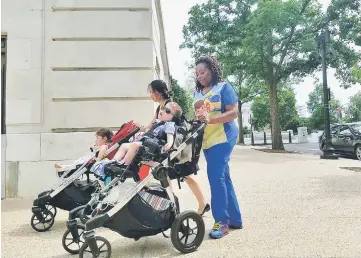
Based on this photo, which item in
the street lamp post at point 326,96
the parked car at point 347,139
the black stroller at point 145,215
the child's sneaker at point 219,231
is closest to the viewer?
the black stroller at point 145,215

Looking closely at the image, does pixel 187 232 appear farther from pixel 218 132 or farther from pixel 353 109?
pixel 353 109

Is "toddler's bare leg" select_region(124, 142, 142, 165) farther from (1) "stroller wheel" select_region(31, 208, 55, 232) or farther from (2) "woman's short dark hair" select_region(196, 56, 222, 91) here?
(1) "stroller wheel" select_region(31, 208, 55, 232)

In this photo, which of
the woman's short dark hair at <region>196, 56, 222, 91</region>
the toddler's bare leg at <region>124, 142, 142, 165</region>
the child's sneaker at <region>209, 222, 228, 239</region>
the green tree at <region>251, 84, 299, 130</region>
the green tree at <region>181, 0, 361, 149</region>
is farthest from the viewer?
the green tree at <region>251, 84, 299, 130</region>

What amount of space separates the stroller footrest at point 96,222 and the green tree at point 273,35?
55.3ft

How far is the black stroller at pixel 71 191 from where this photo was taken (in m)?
4.11

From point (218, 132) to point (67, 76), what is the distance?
3.94 meters

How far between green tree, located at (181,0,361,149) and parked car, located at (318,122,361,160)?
210 inches

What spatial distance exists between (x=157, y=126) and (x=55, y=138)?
141 inches

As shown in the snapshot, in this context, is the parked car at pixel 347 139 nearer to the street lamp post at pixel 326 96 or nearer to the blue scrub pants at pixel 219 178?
the street lamp post at pixel 326 96

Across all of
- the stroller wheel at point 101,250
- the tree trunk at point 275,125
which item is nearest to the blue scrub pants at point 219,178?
the stroller wheel at point 101,250

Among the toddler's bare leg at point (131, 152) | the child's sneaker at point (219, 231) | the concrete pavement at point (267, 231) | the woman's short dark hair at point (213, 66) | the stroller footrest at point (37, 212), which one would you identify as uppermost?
the woman's short dark hair at point (213, 66)

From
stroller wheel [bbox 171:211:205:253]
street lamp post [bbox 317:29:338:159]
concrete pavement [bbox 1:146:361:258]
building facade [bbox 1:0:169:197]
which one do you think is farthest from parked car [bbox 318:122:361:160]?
stroller wheel [bbox 171:211:205:253]

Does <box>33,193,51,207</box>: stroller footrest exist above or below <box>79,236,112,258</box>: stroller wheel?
above

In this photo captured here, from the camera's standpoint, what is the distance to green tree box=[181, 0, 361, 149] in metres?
18.4
